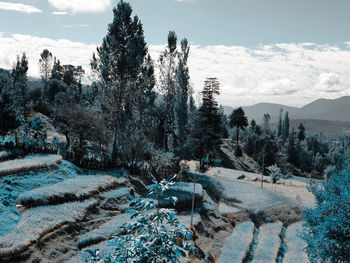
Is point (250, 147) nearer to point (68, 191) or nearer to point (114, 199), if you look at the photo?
point (114, 199)

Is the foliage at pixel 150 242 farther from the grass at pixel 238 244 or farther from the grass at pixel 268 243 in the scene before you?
the grass at pixel 268 243

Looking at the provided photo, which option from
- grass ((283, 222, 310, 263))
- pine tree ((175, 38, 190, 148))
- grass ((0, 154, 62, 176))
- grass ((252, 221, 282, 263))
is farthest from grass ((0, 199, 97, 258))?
pine tree ((175, 38, 190, 148))

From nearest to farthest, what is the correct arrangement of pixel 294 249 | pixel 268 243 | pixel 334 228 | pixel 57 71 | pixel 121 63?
pixel 334 228 < pixel 294 249 < pixel 268 243 < pixel 121 63 < pixel 57 71

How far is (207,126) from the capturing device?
45.2 meters

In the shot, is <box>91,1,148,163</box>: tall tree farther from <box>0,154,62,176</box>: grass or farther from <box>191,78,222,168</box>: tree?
<box>191,78,222,168</box>: tree

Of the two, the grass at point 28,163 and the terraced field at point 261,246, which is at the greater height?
the grass at point 28,163

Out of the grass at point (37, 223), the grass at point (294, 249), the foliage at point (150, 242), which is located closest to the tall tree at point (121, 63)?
the grass at point (37, 223)

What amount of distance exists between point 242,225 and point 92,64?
1486 inches

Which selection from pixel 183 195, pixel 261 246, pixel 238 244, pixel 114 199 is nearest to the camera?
pixel 114 199

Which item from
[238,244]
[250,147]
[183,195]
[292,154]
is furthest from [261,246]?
[292,154]

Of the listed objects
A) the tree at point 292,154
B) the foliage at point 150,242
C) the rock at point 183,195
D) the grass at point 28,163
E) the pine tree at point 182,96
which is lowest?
the tree at point 292,154

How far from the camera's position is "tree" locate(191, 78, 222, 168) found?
44719 millimetres

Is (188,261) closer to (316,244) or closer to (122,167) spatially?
(316,244)

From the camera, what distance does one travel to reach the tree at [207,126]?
44.7 m
